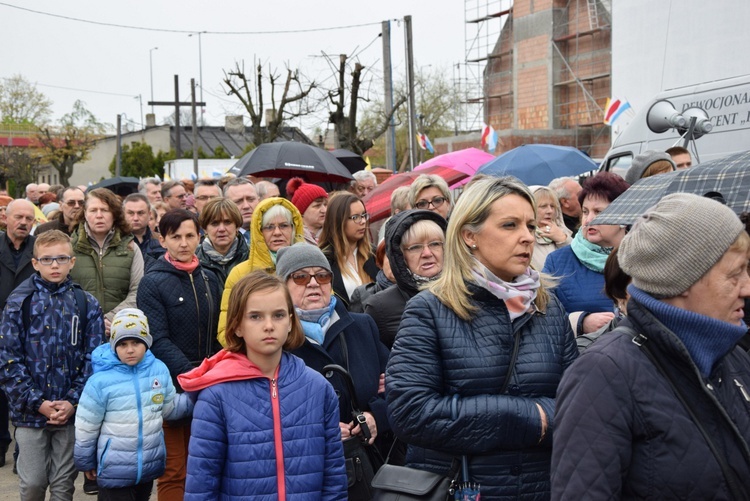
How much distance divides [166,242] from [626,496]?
4.39m

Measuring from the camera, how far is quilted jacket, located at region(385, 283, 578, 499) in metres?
3.13

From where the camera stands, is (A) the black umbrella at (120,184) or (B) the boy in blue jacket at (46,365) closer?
(B) the boy in blue jacket at (46,365)

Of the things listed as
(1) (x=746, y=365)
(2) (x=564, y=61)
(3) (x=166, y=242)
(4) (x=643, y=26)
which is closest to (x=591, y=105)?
(2) (x=564, y=61)

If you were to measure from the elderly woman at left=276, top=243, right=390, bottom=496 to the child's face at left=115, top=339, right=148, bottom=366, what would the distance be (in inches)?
50.9

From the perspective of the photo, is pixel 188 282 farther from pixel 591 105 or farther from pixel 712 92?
pixel 591 105

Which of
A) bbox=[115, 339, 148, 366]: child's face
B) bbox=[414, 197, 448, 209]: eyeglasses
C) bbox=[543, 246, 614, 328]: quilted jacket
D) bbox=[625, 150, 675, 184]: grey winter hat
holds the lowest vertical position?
bbox=[115, 339, 148, 366]: child's face

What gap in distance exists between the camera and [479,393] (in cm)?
320

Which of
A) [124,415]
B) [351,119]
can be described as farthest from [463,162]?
[351,119]

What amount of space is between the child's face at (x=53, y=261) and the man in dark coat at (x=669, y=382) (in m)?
4.44

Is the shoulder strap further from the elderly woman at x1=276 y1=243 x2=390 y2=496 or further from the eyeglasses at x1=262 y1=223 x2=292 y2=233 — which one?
the eyeglasses at x1=262 y1=223 x2=292 y2=233

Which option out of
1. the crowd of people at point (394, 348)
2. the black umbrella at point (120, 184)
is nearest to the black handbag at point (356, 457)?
the crowd of people at point (394, 348)

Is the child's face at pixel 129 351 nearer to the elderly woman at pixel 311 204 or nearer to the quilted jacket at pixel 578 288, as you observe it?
the elderly woman at pixel 311 204

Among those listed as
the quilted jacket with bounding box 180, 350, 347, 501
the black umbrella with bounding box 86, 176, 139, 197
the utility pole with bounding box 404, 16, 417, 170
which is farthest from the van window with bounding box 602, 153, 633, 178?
the utility pole with bounding box 404, 16, 417, 170

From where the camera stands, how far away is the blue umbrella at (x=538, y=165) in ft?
35.1
